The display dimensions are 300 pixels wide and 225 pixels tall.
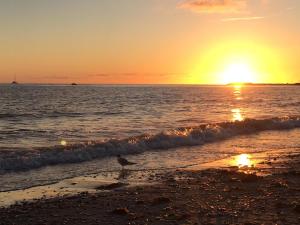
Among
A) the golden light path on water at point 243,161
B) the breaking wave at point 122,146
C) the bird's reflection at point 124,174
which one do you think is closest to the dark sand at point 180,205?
the bird's reflection at point 124,174

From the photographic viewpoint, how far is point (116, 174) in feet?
49.5

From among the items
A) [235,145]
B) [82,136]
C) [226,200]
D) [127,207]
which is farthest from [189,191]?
[82,136]

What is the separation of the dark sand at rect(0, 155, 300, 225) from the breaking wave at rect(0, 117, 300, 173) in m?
5.17

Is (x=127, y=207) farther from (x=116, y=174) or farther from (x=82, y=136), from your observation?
(x=82, y=136)

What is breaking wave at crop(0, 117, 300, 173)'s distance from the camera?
55.6ft

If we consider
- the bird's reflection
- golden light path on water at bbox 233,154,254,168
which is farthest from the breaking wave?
golden light path on water at bbox 233,154,254,168

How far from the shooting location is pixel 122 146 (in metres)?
21.5

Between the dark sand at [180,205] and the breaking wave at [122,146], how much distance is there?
16.9 ft

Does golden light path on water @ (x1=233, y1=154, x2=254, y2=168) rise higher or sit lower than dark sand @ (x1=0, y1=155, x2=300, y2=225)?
lower

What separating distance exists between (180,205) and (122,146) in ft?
37.1

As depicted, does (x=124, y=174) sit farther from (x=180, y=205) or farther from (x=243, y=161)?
(x=243, y=161)

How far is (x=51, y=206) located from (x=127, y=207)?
5.58 feet

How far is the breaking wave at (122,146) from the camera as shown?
16938 mm

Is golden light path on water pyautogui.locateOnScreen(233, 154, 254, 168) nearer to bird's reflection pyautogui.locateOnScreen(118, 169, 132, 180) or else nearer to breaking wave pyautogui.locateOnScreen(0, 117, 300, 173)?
bird's reflection pyautogui.locateOnScreen(118, 169, 132, 180)
